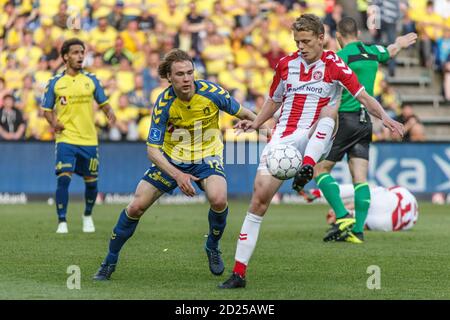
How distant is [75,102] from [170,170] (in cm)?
604

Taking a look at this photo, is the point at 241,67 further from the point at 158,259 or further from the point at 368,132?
the point at 158,259

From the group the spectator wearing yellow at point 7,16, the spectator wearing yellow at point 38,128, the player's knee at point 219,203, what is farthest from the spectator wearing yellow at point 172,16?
the player's knee at point 219,203

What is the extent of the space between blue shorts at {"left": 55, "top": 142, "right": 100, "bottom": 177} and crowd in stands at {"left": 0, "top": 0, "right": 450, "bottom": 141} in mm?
6751

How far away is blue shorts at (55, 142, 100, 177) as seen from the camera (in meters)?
14.5

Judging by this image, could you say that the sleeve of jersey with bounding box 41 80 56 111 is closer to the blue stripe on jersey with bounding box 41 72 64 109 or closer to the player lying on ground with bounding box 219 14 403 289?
the blue stripe on jersey with bounding box 41 72 64 109

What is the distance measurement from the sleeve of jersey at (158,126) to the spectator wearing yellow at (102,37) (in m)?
14.1

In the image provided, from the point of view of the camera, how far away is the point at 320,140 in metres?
9.62

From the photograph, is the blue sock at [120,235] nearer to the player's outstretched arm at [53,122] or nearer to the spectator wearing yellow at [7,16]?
the player's outstretched arm at [53,122]

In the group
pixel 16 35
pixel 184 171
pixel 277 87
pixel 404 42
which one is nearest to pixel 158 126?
pixel 184 171

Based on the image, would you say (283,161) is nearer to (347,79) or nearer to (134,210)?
(347,79)

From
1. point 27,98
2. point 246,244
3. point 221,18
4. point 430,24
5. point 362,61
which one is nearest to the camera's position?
point 246,244

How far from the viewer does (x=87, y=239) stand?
43.7ft

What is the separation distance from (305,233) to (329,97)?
16.3 feet

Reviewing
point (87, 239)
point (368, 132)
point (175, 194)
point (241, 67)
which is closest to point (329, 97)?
point (368, 132)
